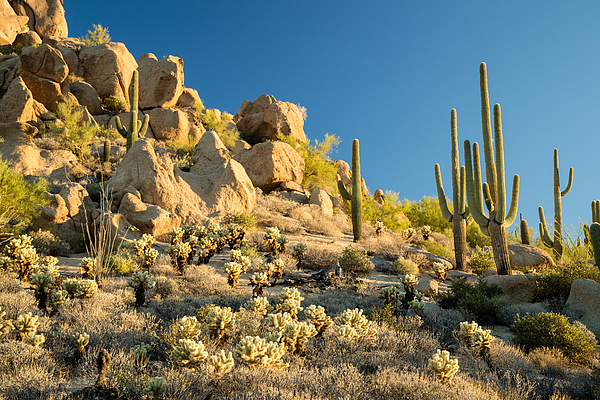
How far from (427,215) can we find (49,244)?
20.6 meters

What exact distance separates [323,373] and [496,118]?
9.89 meters

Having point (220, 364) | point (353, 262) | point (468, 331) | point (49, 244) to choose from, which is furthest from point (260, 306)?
point (49, 244)

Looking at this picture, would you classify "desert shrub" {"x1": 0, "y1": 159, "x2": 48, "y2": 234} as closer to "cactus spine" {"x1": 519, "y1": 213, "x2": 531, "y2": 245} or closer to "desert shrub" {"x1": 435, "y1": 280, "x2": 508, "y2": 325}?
"desert shrub" {"x1": 435, "y1": 280, "x2": 508, "y2": 325}

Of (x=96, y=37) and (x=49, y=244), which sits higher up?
(x=96, y=37)

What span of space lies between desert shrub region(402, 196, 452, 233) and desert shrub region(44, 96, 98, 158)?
1918 centimetres

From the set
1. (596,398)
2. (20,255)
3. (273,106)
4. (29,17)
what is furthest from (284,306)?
(29,17)

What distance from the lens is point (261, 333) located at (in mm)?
5168

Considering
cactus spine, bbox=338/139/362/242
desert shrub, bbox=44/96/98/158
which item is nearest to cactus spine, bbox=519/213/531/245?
cactus spine, bbox=338/139/362/242

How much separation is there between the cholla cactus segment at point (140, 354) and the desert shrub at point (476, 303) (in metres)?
5.81

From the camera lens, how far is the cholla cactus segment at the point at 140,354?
403 cm

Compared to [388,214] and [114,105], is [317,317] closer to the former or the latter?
[388,214]

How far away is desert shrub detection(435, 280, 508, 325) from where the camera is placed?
704 centimetres

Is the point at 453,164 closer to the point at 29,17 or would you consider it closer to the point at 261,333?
the point at 261,333

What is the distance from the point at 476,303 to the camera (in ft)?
23.2
